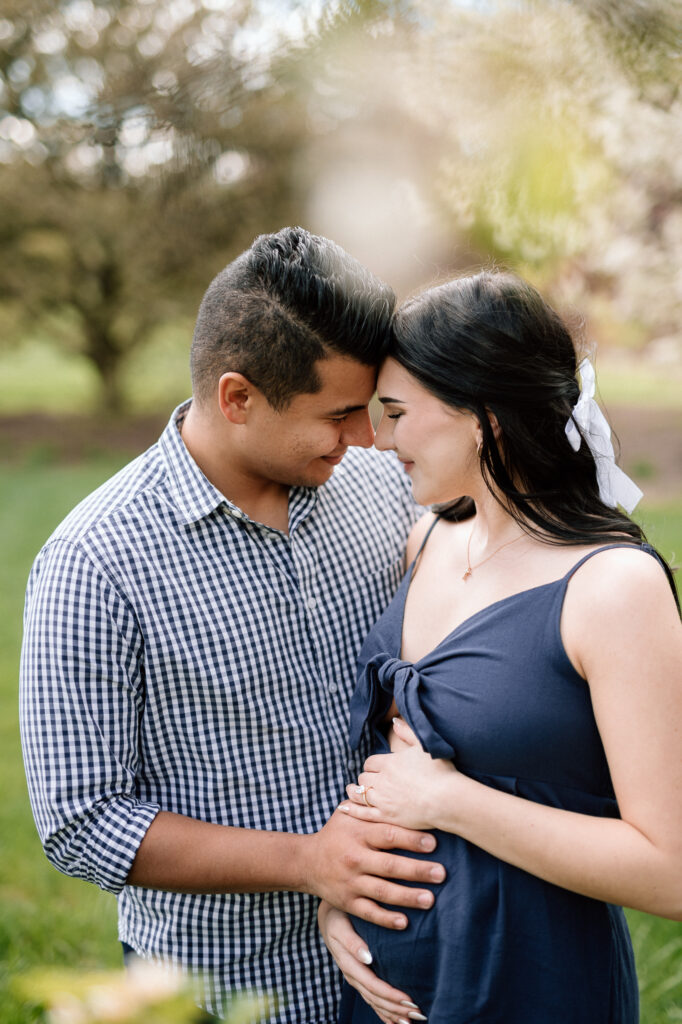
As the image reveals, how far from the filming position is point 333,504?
7.25 feet

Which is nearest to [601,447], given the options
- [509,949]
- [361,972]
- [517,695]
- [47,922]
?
[517,695]

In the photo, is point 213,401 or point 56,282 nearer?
point 213,401

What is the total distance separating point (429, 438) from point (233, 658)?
63 centimetres

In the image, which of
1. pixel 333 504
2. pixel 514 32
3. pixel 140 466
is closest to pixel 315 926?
pixel 333 504

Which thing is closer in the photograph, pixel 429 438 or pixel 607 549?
pixel 607 549

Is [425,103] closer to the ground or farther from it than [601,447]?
farther from it

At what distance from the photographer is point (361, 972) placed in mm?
1807

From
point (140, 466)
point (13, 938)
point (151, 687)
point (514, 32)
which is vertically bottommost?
point (13, 938)

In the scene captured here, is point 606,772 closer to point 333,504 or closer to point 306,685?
point 306,685

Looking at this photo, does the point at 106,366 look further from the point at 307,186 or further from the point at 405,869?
the point at 405,869

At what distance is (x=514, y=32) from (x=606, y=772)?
5.86ft

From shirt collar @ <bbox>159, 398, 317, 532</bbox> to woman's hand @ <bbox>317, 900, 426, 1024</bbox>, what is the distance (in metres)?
0.85

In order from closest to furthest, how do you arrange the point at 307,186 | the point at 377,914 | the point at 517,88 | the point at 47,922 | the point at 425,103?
1. the point at 377,914
2. the point at 517,88
3. the point at 425,103
4. the point at 47,922
5. the point at 307,186

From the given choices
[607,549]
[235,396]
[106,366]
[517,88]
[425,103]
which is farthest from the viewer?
[106,366]
